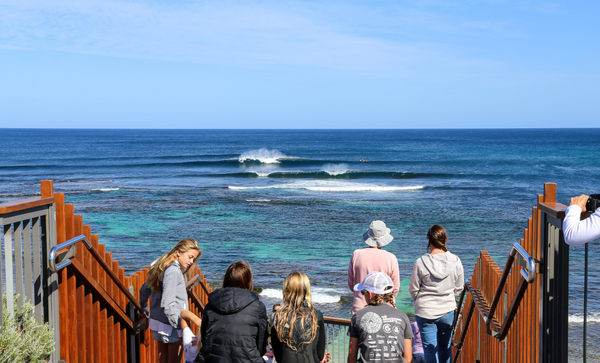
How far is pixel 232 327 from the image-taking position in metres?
3.22

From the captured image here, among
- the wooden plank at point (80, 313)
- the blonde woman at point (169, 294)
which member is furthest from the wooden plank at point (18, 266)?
the blonde woman at point (169, 294)

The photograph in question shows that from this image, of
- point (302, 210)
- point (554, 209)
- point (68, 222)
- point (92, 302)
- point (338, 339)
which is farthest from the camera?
point (302, 210)

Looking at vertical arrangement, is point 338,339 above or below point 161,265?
below

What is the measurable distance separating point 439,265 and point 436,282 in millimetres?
162

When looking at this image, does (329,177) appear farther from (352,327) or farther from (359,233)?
(352,327)

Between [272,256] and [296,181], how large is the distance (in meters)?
23.9

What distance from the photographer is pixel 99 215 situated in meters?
22.6

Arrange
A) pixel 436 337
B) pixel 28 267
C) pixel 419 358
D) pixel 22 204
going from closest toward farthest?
1. pixel 22 204
2. pixel 28 267
3. pixel 436 337
4. pixel 419 358

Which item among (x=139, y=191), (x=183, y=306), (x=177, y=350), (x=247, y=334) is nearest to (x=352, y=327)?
(x=247, y=334)

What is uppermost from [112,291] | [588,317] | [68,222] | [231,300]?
[68,222]

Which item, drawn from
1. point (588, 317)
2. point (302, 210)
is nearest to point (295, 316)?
point (588, 317)

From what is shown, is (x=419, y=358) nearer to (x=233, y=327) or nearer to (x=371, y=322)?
(x=371, y=322)

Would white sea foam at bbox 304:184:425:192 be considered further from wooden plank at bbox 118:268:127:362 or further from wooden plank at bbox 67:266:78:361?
wooden plank at bbox 67:266:78:361

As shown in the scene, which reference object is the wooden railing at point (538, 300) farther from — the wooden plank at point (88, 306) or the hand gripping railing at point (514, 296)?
the wooden plank at point (88, 306)
